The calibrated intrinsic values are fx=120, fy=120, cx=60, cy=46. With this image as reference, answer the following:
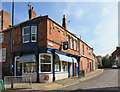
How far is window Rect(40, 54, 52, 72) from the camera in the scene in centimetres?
1317

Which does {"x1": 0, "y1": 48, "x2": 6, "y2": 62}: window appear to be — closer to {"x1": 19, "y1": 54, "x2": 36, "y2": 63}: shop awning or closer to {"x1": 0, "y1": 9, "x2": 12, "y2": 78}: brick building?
{"x1": 0, "y1": 9, "x2": 12, "y2": 78}: brick building

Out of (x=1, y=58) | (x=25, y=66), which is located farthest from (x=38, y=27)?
(x=1, y=58)

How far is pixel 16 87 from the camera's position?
376 inches

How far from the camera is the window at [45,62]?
13.2 metres

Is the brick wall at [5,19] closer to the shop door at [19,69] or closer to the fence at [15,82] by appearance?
the shop door at [19,69]

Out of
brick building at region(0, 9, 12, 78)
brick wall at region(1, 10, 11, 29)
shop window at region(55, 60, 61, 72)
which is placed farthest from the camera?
brick wall at region(1, 10, 11, 29)

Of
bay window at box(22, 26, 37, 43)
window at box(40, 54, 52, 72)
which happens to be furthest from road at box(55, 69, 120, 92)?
bay window at box(22, 26, 37, 43)

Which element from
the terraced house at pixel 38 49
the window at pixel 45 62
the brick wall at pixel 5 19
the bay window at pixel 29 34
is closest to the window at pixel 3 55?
the terraced house at pixel 38 49

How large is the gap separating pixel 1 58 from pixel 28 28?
6748 mm

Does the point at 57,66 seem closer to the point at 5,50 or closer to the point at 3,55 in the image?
the point at 5,50

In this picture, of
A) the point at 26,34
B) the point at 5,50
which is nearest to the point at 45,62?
the point at 26,34

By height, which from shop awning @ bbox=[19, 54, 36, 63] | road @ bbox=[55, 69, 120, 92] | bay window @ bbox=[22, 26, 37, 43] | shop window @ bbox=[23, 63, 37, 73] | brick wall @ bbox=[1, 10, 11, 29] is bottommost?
road @ bbox=[55, 69, 120, 92]

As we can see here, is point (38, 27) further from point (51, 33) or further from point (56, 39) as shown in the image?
point (56, 39)

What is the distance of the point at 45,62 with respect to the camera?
13.4 meters
